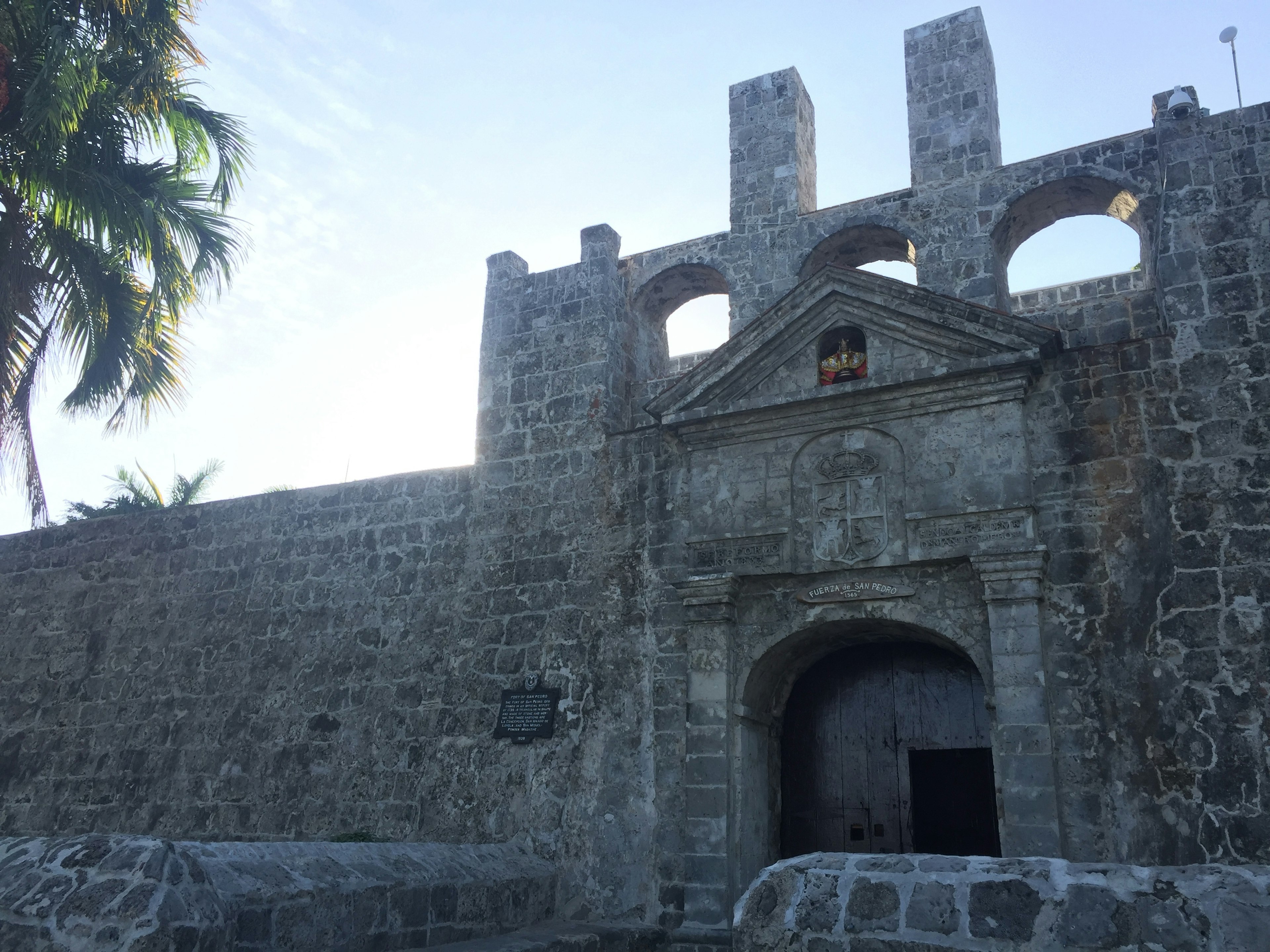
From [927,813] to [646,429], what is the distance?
3891mm

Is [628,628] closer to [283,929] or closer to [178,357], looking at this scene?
[283,929]

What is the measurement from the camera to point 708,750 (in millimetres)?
7973

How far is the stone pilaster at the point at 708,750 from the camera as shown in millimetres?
7598

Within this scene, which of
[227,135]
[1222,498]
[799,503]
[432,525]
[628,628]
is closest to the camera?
[1222,498]

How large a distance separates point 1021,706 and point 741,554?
7.75 ft

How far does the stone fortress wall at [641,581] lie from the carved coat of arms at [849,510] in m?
0.50

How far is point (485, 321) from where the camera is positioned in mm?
10609

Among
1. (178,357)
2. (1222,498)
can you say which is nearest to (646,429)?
(1222,498)

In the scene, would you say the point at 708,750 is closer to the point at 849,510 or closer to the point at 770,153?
the point at 849,510

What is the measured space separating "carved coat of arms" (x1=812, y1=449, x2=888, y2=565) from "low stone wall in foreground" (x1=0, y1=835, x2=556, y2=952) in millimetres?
3544

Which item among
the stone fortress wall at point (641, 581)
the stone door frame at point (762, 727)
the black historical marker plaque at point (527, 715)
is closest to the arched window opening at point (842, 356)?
the stone fortress wall at point (641, 581)

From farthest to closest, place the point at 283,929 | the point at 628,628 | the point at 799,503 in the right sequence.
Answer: the point at 628,628
the point at 799,503
the point at 283,929

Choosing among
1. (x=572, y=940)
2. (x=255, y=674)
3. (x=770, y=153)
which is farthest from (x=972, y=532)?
(x=255, y=674)

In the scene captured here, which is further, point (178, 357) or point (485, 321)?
point (178, 357)
